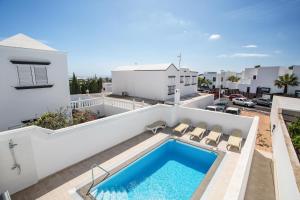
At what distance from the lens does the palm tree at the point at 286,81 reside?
91.9 ft

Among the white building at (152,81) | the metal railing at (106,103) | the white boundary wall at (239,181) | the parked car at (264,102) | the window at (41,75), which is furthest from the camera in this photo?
the parked car at (264,102)

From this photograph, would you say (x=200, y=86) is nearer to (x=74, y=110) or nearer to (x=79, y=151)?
(x=74, y=110)

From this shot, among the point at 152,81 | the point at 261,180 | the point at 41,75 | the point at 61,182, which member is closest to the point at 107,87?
the point at 152,81

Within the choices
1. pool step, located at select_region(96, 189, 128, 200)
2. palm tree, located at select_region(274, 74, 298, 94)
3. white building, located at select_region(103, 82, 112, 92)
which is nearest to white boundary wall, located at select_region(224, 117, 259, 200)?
pool step, located at select_region(96, 189, 128, 200)

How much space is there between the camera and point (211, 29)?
14133 millimetres

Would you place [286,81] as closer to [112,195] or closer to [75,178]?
[112,195]

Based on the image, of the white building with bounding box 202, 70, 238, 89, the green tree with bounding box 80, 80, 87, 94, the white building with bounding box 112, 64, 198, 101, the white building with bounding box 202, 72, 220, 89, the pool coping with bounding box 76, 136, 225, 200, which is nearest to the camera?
the pool coping with bounding box 76, 136, 225, 200

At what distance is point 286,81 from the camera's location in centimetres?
2842

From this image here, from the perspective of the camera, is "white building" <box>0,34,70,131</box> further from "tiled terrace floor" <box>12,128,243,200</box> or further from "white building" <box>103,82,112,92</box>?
"white building" <box>103,82,112,92</box>

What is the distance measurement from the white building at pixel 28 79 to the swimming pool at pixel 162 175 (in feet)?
25.1

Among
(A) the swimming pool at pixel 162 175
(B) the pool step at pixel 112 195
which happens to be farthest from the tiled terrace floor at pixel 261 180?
(B) the pool step at pixel 112 195

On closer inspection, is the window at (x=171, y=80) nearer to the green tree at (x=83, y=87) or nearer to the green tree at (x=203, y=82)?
the green tree at (x=83, y=87)

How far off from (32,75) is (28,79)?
1.14 ft

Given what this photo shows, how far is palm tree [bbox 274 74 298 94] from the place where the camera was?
28.0m
